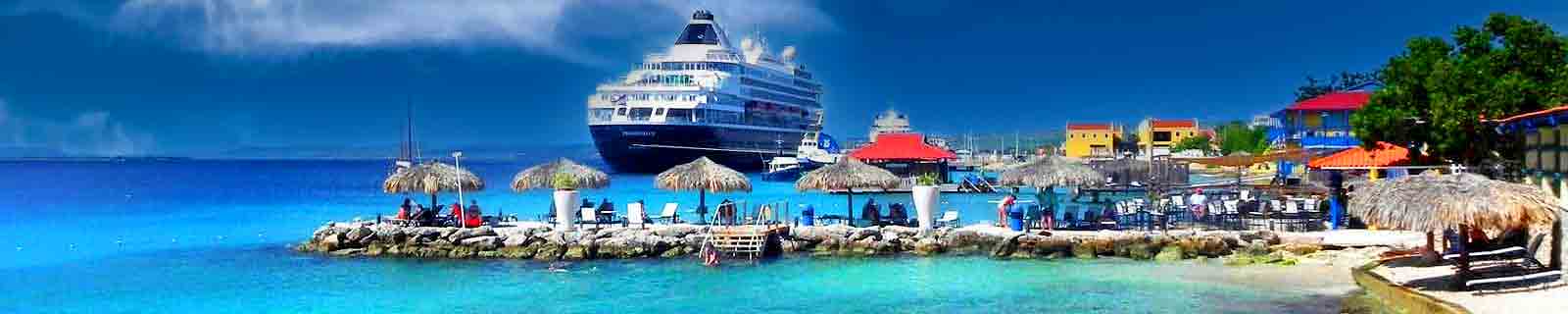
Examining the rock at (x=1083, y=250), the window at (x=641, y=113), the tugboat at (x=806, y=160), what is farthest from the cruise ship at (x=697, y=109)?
the rock at (x=1083, y=250)

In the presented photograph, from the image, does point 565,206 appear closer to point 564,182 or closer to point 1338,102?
point 564,182

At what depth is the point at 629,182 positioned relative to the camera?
60188mm

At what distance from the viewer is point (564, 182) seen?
820 inches

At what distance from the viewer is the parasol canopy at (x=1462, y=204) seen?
11.5 metres

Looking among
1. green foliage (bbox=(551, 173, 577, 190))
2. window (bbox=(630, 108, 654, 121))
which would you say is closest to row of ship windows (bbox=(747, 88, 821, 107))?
window (bbox=(630, 108, 654, 121))

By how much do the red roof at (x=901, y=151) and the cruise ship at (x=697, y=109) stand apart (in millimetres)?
30142

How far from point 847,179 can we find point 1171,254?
528cm

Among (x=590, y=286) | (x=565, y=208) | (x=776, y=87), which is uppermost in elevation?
(x=776, y=87)

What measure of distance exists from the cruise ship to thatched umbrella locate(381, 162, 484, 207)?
4789 centimetres

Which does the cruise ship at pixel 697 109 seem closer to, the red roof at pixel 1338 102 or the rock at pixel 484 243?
the red roof at pixel 1338 102

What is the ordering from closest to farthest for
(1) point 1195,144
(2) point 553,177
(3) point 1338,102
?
(2) point 553,177
(3) point 1338,102
(1) point 1195,144

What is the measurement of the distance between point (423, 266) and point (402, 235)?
74.0 inches

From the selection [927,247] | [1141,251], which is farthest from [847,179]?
[1141,251]

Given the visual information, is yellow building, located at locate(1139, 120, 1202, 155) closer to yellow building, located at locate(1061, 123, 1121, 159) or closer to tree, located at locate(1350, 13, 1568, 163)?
yellow building, located at locate(1061, 123, 1121, 159)
